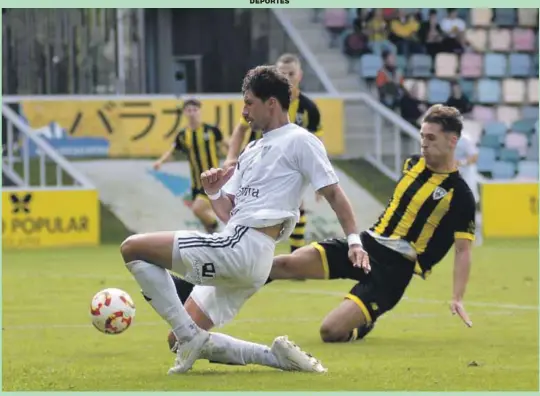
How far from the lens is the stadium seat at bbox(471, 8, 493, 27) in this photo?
26438 millimetres

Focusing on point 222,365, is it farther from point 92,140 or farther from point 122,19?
point 122,19

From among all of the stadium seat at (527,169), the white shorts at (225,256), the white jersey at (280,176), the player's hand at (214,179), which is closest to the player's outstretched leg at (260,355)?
the white shorts at (225,256)

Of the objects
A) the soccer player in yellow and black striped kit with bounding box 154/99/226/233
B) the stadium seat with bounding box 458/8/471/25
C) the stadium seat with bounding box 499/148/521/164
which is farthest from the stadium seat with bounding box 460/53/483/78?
the soccer player in yellow and black striped kit with bounding box 154/99/226/233

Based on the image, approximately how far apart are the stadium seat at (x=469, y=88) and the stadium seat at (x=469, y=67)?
0.12 m

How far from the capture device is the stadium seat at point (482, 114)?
1021 inches

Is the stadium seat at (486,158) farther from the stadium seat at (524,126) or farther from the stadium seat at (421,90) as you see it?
the stadium seat at (421,90)

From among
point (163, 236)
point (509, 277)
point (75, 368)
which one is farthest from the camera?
point (509, 277)

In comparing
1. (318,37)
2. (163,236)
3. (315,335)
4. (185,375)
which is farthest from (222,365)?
(318,37)

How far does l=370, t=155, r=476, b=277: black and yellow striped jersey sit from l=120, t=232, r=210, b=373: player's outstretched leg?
2381 millimetres

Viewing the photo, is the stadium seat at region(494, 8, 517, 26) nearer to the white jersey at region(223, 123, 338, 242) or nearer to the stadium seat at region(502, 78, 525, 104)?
the stadium seat at region(502, 78, 525, 104)

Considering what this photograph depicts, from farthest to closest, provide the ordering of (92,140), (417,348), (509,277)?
(92,140) → (509,277) → (417,348)

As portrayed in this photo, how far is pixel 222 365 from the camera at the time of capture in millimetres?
8148

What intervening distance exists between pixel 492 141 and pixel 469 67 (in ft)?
5.85

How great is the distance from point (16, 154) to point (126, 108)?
1904 millimetres
